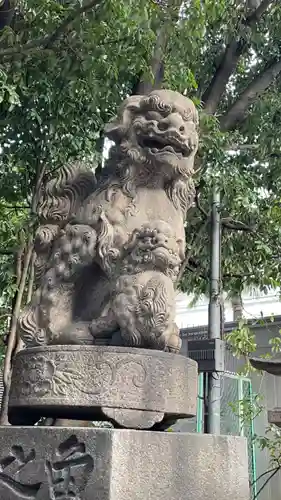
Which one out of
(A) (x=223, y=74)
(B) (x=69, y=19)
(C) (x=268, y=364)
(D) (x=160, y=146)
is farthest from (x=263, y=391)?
(B) (x=69, y=19)

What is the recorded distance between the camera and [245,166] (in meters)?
5.87

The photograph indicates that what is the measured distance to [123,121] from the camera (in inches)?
121

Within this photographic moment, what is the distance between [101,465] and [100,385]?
0.37 meters

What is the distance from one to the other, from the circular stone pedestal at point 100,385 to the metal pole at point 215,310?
2368 mm

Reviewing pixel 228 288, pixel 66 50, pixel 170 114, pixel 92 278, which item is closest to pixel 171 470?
pixel 92 278

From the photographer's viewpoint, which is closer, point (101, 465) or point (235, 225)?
point (101, 465)

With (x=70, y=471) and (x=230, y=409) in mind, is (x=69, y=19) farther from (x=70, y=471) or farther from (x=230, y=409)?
(x=230, y=409)

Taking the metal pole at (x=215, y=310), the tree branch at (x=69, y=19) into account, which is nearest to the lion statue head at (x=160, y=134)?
the tree branch at (x=69, y=19)

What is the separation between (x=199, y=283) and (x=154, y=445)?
4846 millimetres

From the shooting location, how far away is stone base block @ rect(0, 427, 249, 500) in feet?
7.06

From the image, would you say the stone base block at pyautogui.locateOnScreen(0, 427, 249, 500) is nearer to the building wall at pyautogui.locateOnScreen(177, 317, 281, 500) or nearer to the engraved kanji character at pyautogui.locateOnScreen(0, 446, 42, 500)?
the engraved kanji character at pyautogui.locateOnScreen(0, 446, 42, 500)

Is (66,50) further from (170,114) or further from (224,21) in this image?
(224,21)

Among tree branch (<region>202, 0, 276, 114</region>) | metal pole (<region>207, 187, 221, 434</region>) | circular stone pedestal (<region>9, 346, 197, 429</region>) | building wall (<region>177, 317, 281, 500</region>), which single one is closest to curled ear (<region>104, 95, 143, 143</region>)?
circular stone pedestal (<region>9, 346, 197, 429</region>)

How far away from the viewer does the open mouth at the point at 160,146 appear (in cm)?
294
